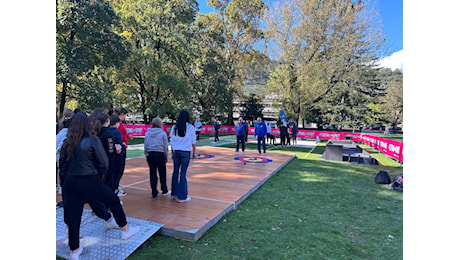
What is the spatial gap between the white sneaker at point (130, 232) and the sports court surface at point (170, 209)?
0.21 ft

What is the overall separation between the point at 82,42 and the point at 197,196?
14.3m

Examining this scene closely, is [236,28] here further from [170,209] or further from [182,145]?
[170,209]

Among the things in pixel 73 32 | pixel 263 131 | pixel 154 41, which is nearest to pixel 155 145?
pixel 263 131

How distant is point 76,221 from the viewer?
282cm

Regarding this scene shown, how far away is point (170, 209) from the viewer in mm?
4402

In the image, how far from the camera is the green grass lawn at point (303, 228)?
333cm

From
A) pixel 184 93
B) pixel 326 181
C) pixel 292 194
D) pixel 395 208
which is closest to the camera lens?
pixel 395 208

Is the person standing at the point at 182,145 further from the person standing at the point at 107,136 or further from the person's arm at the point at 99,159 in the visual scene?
the person's arm at the point at 99,159

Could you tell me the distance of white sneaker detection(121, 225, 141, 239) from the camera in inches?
128

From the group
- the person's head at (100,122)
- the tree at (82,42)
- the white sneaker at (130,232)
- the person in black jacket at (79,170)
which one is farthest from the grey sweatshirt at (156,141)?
the tree at (82,42)

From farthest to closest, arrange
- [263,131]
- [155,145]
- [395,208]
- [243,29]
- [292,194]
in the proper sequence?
[243,29] → [263,131] → [292,194] → [395,208] → [155,145]

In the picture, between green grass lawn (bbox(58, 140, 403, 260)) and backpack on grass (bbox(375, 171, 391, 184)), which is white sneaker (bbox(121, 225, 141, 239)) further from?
backpack on grass (bbox(375, 171, 391, 184))

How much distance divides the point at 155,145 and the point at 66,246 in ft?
6.79

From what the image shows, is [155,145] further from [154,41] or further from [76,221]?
[154,41]
